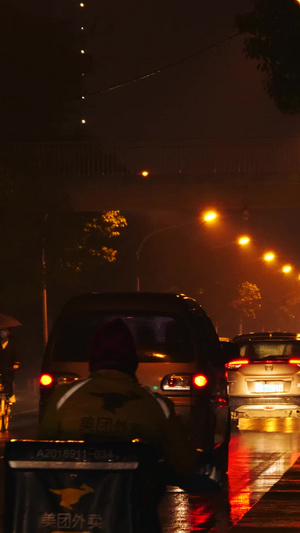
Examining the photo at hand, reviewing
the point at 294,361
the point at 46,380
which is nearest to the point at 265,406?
the point at 294,361

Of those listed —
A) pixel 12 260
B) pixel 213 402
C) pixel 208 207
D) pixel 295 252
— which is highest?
pixel 295 252

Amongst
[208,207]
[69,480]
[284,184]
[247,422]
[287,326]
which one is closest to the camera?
[69,480]

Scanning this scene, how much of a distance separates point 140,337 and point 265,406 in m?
10.7

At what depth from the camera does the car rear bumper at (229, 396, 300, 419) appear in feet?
76.7

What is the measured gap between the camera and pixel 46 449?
532cm

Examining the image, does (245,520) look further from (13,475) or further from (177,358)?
(13,475)

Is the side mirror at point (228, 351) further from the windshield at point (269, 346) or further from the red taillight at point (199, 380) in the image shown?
the windshield at point (269, 346)

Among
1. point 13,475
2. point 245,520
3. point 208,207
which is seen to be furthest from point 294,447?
point 208,207

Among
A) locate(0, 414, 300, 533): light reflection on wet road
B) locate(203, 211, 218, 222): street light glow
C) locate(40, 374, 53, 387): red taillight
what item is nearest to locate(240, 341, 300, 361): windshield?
locate(0, 414, 300, 533): light reflection on wet road

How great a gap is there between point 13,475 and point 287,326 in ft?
445

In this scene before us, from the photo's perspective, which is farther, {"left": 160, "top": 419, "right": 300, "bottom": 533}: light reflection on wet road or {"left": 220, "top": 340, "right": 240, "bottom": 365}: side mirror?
{"left": 220, "top": 340, "right": 240, "bottom": 365}: side mirror

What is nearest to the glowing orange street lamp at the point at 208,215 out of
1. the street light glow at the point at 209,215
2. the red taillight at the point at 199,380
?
the street light glow at the point at 209,215

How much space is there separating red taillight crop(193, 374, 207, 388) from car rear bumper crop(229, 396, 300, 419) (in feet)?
34.6

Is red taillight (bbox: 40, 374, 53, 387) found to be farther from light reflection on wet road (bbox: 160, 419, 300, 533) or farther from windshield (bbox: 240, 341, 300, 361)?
windshield (bbox: 240, 341, 300, 361)
